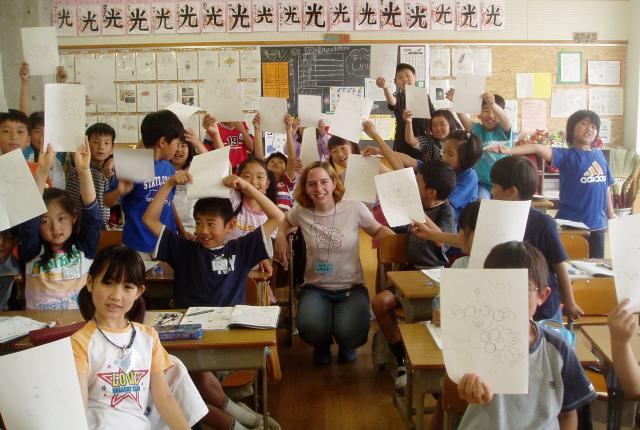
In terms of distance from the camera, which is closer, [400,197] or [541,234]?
[541,234]

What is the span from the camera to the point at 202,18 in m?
6.75

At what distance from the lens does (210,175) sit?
100 inches

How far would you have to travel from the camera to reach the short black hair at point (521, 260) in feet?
5.04

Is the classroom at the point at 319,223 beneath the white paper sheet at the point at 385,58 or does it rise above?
beneath

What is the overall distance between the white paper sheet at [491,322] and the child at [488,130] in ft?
9.41

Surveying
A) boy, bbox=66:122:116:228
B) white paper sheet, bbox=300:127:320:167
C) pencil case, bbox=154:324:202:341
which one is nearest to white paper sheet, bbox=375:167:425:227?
pencil case, bbox=154:324:202:341

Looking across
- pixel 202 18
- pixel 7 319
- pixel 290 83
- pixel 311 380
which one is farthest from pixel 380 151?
pixel 202 18

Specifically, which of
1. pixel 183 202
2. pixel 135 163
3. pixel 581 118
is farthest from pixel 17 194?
pixel 581 118

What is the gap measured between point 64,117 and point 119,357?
4.59ft

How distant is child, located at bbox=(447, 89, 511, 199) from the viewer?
4234 millimetres

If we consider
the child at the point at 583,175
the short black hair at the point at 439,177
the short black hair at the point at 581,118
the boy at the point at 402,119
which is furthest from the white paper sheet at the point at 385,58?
the short black hair at the point at 439,177

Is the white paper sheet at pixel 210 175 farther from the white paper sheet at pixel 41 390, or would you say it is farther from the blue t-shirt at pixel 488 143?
the blue t-shirt at pixel 488 143

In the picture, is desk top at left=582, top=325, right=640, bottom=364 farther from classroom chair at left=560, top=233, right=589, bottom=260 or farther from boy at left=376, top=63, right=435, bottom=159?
boy at left=376, top=63, right=435, bottom=159

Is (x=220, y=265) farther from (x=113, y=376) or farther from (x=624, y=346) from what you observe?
(x=624, y=346)
